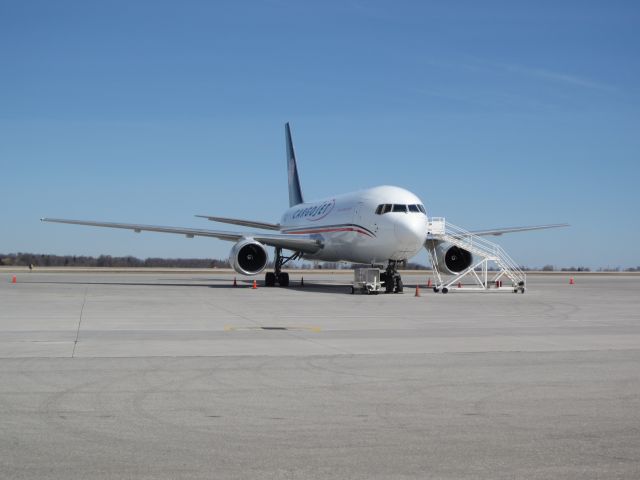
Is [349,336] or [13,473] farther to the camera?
[349,336]

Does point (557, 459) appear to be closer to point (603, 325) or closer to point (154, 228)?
point (603, 325)

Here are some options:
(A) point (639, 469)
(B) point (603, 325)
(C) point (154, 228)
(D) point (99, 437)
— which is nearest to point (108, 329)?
(D) point (99, 437)

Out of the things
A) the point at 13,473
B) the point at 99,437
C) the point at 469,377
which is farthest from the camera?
the point at 469,377

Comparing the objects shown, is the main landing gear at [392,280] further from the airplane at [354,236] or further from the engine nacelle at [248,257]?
the engine nacelle at [248,257]

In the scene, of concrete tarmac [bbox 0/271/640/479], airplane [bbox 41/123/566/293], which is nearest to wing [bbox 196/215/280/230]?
airplane [bbox 41/123/566/293]

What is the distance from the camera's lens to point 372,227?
103ft

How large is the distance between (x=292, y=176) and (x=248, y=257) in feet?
61.0

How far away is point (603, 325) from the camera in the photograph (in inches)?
641

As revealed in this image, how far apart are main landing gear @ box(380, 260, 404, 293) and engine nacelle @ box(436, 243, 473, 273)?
12.2 ft

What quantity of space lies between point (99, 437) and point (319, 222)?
102 ft

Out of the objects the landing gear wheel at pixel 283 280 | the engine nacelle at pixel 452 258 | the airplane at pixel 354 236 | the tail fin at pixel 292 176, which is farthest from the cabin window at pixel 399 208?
the tail fin at pixel 292 176

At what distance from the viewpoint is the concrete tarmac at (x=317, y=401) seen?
5.43 meters

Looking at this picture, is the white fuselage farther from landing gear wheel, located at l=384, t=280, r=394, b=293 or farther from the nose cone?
landing gear wheel, located at l=384, t=280, r=394, b=293

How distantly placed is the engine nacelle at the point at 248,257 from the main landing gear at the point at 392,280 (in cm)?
584
